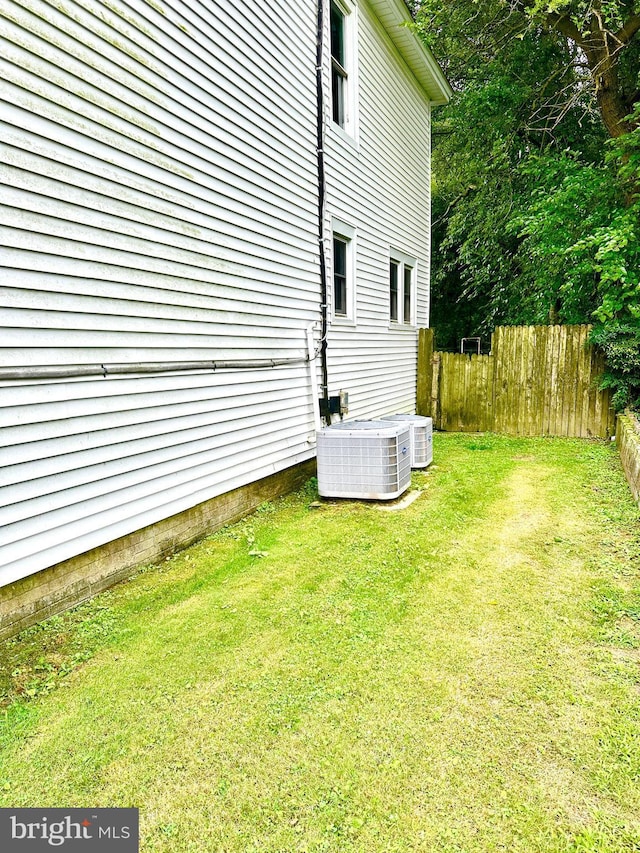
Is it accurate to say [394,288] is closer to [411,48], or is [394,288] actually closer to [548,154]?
[411,48]

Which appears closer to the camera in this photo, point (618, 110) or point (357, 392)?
point (357, 392)

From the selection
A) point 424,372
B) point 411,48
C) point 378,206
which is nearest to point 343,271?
point 378,206

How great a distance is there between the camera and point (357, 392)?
7773 mm

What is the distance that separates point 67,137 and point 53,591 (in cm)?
267

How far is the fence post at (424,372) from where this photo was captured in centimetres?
1053

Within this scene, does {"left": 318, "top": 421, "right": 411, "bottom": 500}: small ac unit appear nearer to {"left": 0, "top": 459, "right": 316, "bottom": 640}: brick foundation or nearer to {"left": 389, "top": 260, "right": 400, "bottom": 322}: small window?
{"left": 0, "top": 459, "right": 316, "bottom": 640}: brick foundation

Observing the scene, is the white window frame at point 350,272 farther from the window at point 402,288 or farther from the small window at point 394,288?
the small window at point 394,288

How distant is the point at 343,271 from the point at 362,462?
3255mm

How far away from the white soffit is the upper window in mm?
702

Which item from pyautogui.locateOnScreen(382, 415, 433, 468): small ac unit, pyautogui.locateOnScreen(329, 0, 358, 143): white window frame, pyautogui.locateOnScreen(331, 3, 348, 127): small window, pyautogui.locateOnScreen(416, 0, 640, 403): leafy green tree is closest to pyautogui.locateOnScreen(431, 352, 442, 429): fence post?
pyautogui.locateOnScreen(416, 0, 640, 403): leafy green tree

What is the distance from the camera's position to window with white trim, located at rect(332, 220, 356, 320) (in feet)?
23.8

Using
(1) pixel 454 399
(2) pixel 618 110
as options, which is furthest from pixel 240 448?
(2) pixel 618 110

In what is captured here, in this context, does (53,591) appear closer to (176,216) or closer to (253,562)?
(253,562)

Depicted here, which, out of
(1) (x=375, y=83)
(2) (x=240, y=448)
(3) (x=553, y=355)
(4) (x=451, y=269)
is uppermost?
(1) (x=375, y=83)
